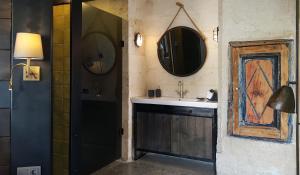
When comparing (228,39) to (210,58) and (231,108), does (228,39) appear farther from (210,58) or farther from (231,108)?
(210,58)

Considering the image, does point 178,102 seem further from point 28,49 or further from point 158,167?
point 28,49

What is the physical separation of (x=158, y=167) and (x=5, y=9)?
2.70 m

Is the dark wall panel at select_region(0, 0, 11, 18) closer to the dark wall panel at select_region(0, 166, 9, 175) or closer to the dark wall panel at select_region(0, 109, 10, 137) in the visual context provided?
the dark wall panel at select_region(0, 109, 10, 137)

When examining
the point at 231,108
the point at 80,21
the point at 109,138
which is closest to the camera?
the point at 231,108

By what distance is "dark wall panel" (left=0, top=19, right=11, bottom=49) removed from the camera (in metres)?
2.41

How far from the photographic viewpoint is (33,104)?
2555mm

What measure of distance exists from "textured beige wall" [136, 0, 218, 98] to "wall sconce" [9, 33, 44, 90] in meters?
2.07

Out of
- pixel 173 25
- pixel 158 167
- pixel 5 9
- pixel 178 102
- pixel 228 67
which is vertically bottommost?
pixel 158 167

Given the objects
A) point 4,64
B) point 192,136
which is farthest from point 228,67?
point 4,64

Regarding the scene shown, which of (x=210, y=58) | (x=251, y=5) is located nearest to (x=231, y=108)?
(x=251, y=5)

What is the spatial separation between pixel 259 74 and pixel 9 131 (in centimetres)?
248

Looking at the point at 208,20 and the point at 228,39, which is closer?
the point at 228,39

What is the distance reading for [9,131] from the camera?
2.48 m

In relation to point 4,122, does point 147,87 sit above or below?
above
